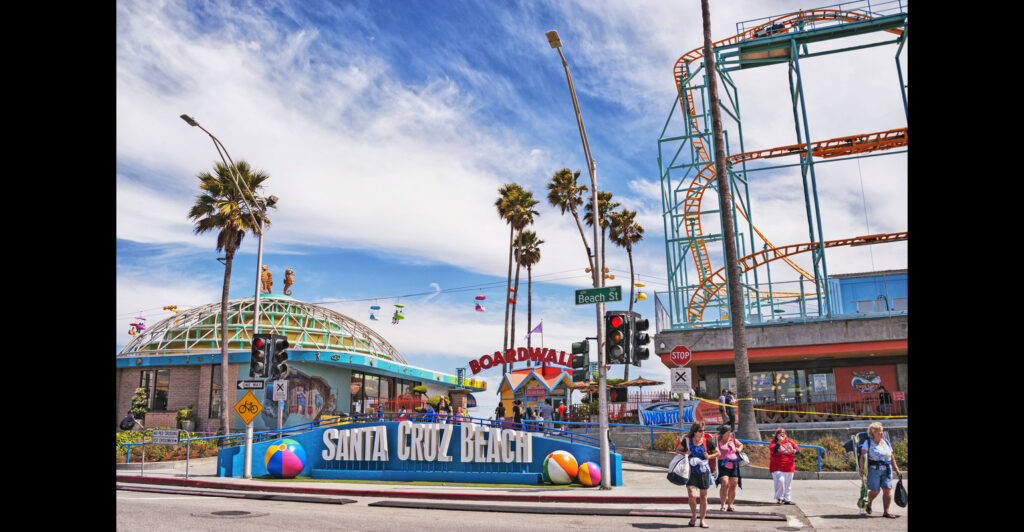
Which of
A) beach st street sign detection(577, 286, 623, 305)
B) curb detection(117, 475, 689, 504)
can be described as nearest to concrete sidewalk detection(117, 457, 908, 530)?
curb detection(117, 475, 689, 504)

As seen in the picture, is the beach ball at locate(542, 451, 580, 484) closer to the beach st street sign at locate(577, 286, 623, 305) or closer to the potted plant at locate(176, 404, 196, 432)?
the beach st street sign at locate(577, 286, 623, 305)

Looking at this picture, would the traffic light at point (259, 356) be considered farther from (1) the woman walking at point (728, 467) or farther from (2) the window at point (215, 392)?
(2) the window at point (215, 392)

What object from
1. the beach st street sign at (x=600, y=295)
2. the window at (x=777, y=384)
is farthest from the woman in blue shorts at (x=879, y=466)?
the window at (x=777, y=384)

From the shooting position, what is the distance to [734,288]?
2094 centimetres

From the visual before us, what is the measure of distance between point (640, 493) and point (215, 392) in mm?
29425

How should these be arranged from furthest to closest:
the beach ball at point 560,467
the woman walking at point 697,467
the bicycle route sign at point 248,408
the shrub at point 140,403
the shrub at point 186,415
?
the shrub at point 140,403 → the shrub at point 186,415 → the bicycle route sign at point 248,408 → the beach ball at point 560,467 → the woman walking at point 697,467

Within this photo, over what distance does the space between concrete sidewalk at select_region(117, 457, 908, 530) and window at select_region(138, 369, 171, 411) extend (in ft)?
60.4

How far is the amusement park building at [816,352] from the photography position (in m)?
27.2

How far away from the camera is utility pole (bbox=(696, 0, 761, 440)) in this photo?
20.2m

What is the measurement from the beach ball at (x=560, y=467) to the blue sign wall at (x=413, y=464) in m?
0.29
